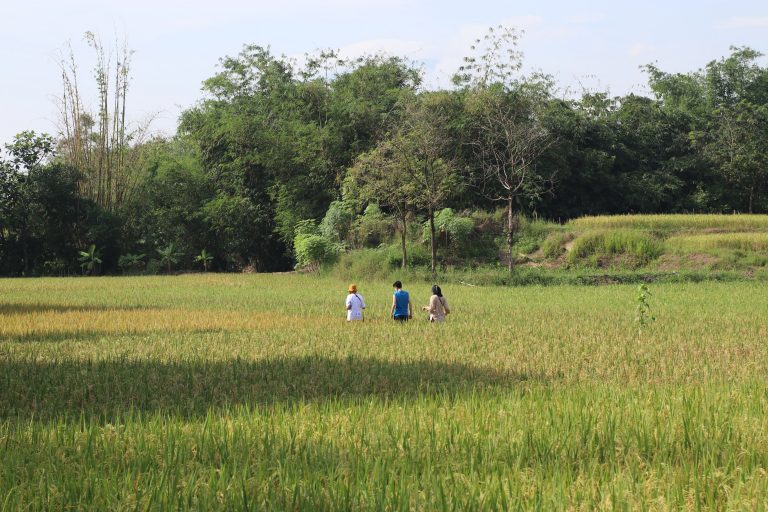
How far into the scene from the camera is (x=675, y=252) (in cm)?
3372

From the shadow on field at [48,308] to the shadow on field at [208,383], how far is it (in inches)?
391

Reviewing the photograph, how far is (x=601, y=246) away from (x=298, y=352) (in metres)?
25.1

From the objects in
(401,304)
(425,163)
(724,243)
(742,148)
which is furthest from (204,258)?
(401,304)

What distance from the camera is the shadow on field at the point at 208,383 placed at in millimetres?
8055

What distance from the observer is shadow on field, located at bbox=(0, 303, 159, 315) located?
20.9 m

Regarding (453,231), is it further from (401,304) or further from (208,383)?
(208,383)

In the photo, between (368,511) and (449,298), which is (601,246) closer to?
(449,298)

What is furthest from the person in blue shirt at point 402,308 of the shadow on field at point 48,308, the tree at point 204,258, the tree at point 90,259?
the tree at point 204,258

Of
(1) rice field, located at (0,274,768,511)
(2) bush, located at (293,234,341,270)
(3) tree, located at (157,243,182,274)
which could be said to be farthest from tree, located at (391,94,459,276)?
(3) tree, located at (157,243,182,274)

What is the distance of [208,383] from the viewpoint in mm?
9406

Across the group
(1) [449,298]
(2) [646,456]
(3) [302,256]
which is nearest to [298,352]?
(2) [646,456]

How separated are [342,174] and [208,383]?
3626 cm

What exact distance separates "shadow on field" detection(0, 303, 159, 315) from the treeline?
16.4 metres

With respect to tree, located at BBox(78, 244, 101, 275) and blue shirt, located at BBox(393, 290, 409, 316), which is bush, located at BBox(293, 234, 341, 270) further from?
blue shirt, located at BBox(393, 290, 409, 316)
